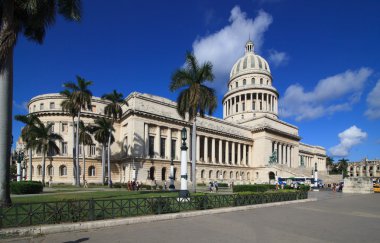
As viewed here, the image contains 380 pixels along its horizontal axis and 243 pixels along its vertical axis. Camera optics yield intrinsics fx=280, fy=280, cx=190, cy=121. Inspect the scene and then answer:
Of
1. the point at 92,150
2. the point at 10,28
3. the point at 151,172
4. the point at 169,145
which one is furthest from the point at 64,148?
the point at 10,28

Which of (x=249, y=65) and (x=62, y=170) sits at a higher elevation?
(x=249, y=65)

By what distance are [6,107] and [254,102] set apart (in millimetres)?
87962

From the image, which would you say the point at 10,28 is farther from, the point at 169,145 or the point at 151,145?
the point at 169,145

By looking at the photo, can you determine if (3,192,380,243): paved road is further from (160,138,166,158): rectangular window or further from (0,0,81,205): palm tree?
(160,138,166,158): rectangular window

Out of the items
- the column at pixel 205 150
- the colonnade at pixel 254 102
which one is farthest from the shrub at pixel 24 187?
the colonnade at pixel 254 102

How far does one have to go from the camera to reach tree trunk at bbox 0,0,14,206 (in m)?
13.6

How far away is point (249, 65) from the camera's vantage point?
331ft

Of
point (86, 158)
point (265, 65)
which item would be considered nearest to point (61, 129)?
point (86, 158)

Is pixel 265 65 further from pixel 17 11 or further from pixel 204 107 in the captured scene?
pixel 17 11

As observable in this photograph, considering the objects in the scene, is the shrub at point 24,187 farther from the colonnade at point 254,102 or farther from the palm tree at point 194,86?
the colonnade at point 254,102

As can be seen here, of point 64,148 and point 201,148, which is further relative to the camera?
point 201,148

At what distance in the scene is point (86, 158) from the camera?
183 ft

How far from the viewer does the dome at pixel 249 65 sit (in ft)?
326

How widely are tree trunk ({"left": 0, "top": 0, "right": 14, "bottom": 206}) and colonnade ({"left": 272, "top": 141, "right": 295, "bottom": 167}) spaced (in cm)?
7533
